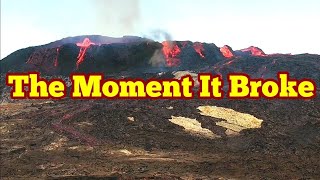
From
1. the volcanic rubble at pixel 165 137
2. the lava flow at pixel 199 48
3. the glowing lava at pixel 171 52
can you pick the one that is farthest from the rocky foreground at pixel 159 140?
the lava flow at pixel 199 48

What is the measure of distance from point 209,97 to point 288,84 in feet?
23.7

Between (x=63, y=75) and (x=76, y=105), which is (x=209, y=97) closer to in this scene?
(x=76, y=105)

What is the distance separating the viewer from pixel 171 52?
5203 centimetres

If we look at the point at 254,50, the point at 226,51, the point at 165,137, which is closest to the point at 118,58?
the point at 226,51

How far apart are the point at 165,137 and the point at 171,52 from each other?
27.3m

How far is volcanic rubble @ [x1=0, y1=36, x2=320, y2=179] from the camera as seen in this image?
20.0 m

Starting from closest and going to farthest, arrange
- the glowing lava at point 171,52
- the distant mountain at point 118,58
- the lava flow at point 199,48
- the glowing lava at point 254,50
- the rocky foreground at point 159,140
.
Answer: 1. the rocky foreground at point 159,140
2. the distant mountain at point 118,58
3. the glowing lava at point 171,52
4. the lava flow at point 199,48
5. the glowing lava at point 254,50

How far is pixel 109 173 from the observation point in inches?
755

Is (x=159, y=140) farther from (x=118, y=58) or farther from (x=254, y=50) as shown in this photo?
(x=254, y=50)

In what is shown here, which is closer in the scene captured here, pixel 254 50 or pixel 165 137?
pixel 165 137

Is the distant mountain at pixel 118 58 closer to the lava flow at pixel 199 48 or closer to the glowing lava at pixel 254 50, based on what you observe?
the lava flow at pixel 199 48

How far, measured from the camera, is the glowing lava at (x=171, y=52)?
50656 mm

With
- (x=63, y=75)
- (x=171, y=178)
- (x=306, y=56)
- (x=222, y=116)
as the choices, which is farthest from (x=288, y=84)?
(x=63, y=75)

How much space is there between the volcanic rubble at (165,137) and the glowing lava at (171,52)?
375 inches
